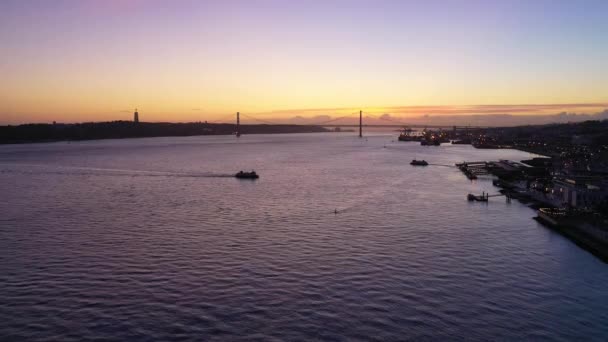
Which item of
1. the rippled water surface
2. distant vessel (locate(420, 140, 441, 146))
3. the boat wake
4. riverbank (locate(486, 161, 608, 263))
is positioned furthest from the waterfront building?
distant vessel (locate(420, 140, 441, 146))

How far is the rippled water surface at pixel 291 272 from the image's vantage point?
9.48 metres

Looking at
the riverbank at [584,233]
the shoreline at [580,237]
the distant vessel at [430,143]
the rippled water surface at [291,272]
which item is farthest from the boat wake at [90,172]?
the distant vessel at [430,143]

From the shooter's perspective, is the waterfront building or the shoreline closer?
the shoreline

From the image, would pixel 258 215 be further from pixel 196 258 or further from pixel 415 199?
pixel 415 199

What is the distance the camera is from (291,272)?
12.7 metres

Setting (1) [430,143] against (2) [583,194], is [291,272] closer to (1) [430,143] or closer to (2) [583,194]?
(2) [583,194]

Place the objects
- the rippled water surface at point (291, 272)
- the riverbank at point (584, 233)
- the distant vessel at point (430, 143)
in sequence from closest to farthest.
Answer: the rippled water surface at point (291, 272) → the riverbank at point (584, 233) → the distant vessel at point (430, 143)

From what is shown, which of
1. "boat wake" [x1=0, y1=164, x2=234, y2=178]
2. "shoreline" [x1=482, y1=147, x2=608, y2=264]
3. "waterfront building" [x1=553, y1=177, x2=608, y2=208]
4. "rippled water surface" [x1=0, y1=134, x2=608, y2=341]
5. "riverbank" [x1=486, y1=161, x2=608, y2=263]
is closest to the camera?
"rippled water surface" [x1=0, y1=134, x2=608, y2=341]

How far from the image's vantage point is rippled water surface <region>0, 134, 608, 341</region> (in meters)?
9.48

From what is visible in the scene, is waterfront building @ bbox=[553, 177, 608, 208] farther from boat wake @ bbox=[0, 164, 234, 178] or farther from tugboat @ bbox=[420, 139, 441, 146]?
tugboat @ bbox=[420, 139, 441, 146]

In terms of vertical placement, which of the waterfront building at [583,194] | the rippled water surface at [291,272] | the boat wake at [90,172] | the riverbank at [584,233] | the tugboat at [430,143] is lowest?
the rippled water surface at [291,272]

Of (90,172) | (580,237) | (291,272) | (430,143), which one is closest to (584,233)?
(580,237)

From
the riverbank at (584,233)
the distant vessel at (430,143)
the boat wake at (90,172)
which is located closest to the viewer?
the riverbank at (584,233)

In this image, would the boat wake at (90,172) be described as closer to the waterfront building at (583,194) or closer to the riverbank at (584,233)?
the waterfront building at (583,194)
